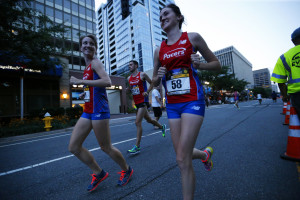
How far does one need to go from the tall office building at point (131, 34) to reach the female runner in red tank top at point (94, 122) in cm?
5629

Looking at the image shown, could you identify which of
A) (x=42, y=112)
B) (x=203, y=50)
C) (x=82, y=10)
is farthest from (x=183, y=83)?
(x=82, y=10)

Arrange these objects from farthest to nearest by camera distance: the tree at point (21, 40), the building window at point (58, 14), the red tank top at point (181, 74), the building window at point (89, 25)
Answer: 1. the building window at point (89, 25)
2. the building window at point (58, 14)
3. the tree at point (21, 40)
4. the red tank top at point (181, 74)


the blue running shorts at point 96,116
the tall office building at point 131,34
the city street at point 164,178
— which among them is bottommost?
the city street at point 164,178

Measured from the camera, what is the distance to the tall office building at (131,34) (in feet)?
194

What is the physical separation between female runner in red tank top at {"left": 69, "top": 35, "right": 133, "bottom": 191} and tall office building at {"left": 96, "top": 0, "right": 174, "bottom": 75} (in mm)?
56292

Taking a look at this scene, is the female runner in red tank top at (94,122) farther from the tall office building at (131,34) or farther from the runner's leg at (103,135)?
the tall office building at (131,34)

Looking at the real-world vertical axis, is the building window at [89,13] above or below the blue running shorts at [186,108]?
above

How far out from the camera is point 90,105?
206 cm

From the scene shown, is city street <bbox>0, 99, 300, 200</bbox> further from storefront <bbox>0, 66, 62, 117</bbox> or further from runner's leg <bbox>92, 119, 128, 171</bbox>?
storefront <bbox>0, 66, 62, 117</bbox>

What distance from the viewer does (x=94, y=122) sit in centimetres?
196

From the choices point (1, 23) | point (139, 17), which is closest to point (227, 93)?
point (139, 17)

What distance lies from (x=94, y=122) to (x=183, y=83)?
4.05ft

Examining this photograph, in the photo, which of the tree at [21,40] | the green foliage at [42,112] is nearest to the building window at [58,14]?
the tree at [21,40]

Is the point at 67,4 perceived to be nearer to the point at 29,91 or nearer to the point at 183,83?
the point at 29,91
